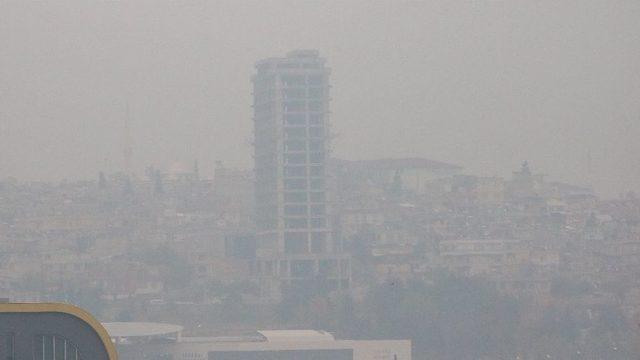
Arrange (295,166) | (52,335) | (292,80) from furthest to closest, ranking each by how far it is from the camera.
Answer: (295,166), (292,80), (52,335)

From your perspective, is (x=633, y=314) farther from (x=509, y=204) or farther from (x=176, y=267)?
(x=176, y=267)

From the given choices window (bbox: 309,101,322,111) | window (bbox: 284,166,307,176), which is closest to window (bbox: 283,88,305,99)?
window (bbox: 309,101,322,111)

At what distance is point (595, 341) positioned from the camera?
62.2ft

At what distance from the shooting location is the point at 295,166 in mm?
24000

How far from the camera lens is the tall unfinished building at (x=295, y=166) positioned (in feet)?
77.5

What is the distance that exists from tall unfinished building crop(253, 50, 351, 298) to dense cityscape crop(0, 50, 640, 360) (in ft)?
0.10

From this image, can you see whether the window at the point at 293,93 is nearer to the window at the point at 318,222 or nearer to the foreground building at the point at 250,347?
the window at the point at 318,222

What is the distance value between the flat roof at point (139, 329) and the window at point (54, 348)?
35.5 ft

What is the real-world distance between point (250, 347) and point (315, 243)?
645cm

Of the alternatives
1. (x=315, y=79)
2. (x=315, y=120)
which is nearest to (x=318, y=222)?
(x=315, y=120)

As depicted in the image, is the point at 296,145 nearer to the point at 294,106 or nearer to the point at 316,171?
the point at 316,171

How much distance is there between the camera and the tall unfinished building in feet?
77.5

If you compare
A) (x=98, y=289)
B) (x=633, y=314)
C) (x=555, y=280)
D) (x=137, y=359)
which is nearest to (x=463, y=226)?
(x=555, y=280)

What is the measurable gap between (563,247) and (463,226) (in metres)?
2.00
